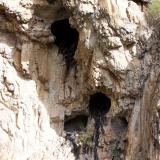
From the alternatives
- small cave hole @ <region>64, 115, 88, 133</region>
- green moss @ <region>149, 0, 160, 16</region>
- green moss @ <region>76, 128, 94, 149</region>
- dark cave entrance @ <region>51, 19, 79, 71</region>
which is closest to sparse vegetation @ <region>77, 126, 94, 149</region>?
green moss @ <region>76, 128, 94, 149</region>

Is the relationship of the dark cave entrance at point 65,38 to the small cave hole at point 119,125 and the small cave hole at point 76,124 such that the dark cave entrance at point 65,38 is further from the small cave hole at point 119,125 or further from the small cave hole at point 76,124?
the small cave hole at point 119,125

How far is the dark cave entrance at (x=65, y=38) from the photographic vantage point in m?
8.14

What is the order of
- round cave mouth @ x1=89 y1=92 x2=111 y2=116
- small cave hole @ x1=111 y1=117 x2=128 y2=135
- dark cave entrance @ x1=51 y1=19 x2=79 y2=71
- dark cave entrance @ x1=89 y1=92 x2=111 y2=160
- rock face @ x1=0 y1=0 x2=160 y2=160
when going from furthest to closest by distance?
dark cave entrance @ x1=51 y1=19 x2=79 y2=71 → round cave mouth @ x1=89 y1=92 x2=111 y2=116 → dark cave entrance @ x1=89 y1=92 x2=111 y2=160 → small cave hole @ x1=111 y1=117 x2=128 y2=135 → rock face @ x1=0 y1=0 x2=160 y2=160

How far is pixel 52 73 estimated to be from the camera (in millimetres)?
8070

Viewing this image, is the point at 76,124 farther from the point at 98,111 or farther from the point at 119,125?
the point at 119,125

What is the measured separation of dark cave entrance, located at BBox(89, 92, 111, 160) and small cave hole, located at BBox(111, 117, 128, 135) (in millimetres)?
181

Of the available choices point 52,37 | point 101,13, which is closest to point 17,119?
point 52,37

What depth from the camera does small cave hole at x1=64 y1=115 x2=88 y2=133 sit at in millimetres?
7938

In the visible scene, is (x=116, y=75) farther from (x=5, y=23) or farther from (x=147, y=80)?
(x=5, y=23)

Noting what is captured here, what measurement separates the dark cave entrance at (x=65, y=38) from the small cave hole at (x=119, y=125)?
135 centimetres

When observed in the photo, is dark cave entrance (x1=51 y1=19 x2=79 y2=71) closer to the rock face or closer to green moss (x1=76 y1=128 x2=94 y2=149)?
the rock face

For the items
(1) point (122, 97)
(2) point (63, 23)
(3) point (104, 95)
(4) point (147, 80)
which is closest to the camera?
(4) point (147, 80)

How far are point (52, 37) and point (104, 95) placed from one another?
1.29m

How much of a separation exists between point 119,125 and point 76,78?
1107mm
